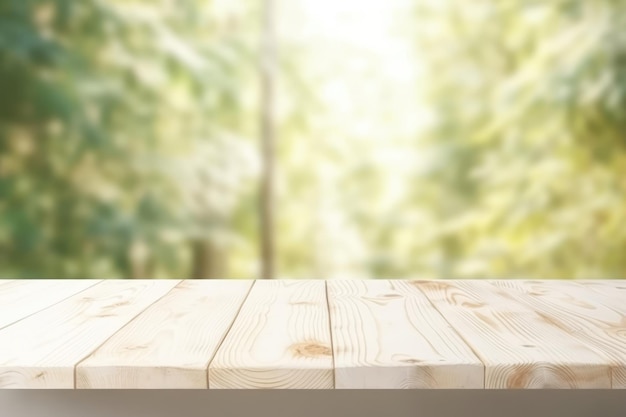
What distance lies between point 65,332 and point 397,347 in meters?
0.39

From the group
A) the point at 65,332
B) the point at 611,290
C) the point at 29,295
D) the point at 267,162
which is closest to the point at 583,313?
the point at 611,290

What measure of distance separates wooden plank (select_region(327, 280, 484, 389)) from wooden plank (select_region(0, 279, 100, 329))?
0.41m

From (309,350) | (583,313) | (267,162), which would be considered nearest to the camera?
(309,350)

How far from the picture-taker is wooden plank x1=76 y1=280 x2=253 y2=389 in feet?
2.39

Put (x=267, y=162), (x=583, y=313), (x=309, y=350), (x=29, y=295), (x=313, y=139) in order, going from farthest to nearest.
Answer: (x=313, y=139) → (x=267, y=162) → (x=29, y=295) → (x=583, y=313) → (x=309, y=350)

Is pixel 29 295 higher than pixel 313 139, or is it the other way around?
pixel 313 139

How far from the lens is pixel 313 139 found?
4.46m

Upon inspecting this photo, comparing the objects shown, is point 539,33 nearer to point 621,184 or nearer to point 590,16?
point 590,16

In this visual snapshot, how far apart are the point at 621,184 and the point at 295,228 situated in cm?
187

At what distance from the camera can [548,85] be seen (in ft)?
13.8

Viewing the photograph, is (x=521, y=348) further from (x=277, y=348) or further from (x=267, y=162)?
(x=267, y=162)

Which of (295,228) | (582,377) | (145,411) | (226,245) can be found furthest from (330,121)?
(582,377)

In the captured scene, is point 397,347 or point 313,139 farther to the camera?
point 313,139

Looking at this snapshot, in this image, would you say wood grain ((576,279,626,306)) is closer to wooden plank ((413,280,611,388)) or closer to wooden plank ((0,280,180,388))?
wooden plank ((413,280,611,388))
